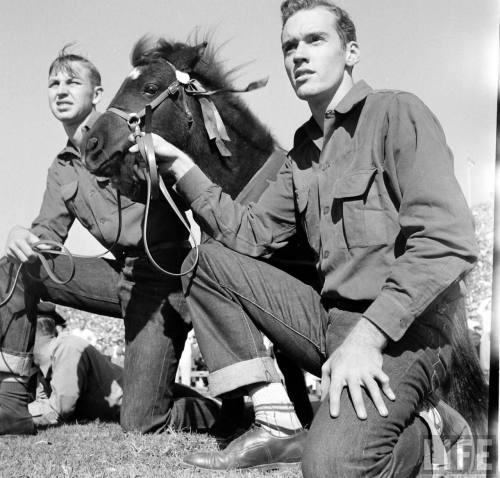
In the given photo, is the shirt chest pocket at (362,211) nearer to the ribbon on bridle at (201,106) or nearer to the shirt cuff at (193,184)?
the shirt cuff at (193,184)

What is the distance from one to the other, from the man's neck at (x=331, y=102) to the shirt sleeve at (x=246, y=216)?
0.31 meters

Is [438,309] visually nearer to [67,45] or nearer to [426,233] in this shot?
[426,233]

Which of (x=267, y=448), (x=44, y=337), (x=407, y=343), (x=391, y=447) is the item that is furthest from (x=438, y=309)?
(x=44, y=337)

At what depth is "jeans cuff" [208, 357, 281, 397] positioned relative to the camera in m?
2.62

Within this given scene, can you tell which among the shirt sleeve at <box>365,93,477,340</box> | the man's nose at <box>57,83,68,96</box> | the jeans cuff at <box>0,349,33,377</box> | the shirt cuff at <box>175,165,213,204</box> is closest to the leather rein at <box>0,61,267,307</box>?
the jeans cuff at <box>0,349,33,377</box>

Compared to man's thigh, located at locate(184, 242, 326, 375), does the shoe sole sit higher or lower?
lower

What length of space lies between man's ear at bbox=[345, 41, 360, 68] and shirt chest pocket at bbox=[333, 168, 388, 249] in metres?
0.66

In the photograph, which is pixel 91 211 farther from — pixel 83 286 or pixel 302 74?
pixel 302 74

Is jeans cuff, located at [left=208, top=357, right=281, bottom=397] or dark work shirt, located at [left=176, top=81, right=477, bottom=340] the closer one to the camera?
dark work shirt, located at [left=176, top=81, right=477, bottom=340]

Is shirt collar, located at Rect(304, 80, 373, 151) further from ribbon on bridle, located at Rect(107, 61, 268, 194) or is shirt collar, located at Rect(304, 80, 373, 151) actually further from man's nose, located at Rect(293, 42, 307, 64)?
ribbon on bridle, located at Rect(107, 61, 268, 194)

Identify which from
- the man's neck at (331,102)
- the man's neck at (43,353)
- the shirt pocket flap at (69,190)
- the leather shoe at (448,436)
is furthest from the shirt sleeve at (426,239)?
the man's neck at (43,353)

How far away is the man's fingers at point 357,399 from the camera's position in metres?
1.97

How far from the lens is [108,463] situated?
2752 millimetres

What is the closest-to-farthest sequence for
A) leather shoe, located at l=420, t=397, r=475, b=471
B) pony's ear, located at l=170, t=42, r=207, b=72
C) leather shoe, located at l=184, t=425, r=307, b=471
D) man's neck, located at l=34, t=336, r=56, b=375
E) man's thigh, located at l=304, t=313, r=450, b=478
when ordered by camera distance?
man's thigh, located at l=304, t=313, r=450, b=478, leather shoe, located at l=420, t=397, r=475, b=471, leather shoe, located at l=184, t=425, r=307, b=471, pony's ear, located at l=170, t=42, r=207, b=72, man's neck, located at l=34, t=336, r=56, b=375
